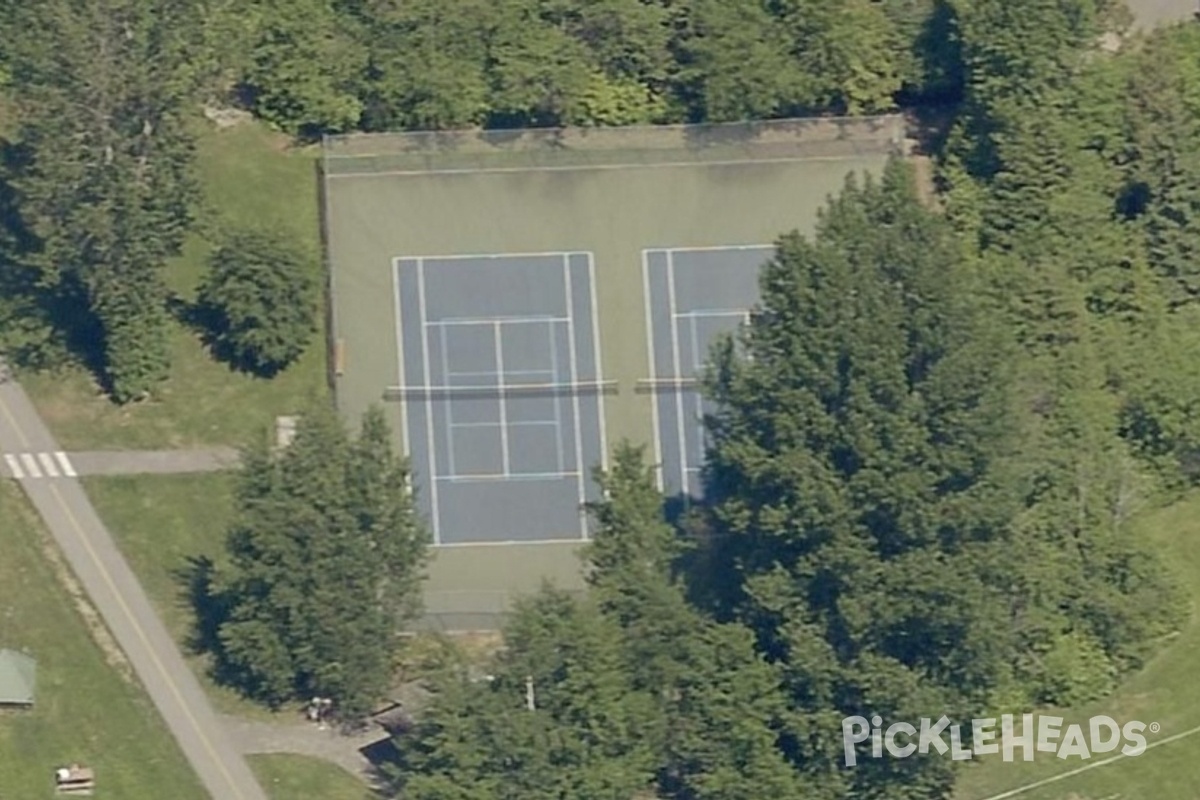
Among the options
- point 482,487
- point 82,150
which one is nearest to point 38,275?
point 82,150

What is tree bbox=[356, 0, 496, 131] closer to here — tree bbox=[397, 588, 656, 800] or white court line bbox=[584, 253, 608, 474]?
white court line bbox=[584, 253, 608, 474]

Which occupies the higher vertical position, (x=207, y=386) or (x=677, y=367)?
(x=207, y=386)

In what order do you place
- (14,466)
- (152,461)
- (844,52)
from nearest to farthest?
(14,466) → (152,461) → (844,52)

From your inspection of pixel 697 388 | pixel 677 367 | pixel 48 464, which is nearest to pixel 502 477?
pixel 677 367

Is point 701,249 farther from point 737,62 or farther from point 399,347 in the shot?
point 399,347

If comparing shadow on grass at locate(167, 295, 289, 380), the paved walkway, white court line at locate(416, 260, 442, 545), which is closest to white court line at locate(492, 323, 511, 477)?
white court line at locate(416, 260, 442, 545)
